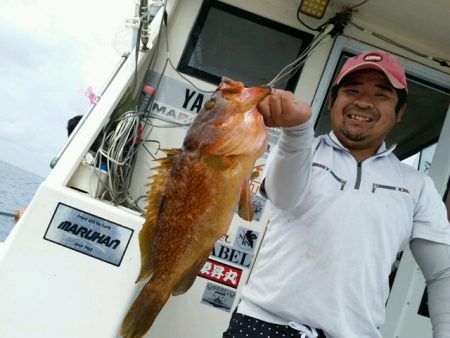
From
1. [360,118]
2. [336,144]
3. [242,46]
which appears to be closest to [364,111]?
[360,118]

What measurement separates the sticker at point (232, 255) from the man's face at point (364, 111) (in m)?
1.54

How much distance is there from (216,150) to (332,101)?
1.01 m

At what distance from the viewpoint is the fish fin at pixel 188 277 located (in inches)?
56.1

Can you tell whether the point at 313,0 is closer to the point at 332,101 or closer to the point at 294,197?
the point at 332,101

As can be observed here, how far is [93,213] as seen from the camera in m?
2.60

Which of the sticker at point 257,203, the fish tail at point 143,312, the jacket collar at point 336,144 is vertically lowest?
the fish tail at point 143,312

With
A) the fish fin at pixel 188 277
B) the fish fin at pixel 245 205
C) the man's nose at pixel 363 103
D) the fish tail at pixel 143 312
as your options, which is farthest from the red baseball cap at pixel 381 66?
the fish tail at pixel 143 312

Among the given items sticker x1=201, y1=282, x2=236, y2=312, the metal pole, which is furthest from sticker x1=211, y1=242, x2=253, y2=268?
the metal pole

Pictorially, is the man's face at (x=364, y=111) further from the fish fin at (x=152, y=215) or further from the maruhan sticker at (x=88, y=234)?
the maruhan sticker at (x=88, y=234)

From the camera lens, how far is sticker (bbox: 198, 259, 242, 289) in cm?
326

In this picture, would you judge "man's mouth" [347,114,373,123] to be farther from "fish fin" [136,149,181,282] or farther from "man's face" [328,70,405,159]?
"fish fin" [136,149,181,282]

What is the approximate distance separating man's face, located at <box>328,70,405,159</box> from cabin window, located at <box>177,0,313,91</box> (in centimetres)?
161

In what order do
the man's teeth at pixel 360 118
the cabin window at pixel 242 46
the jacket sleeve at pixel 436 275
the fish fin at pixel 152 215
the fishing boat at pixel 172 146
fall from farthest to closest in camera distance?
the cabin window at pixel 242 46
the fishing boat at pixel 172 146
the man's teeth at pixel 360 118
the jacket sleeve at pixel 436 275
the fish fin at pixel 152 215

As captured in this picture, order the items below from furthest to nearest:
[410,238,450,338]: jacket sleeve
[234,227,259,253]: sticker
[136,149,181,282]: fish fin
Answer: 1. [234,227,259,253]: sticker
2. [410,238,450,338]: jacket sleeve
3. [136,149,181,282]: fish fin
